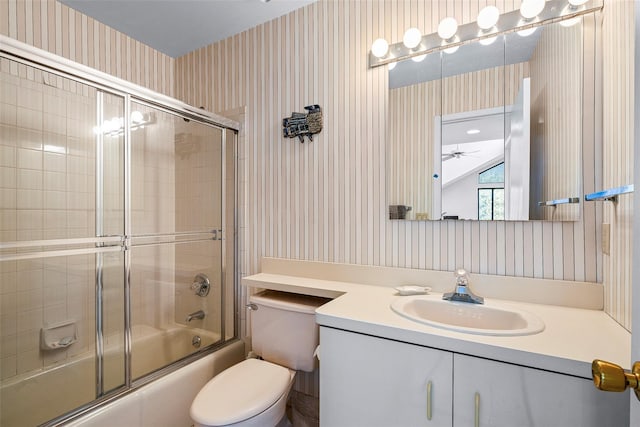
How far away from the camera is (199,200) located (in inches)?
77.7

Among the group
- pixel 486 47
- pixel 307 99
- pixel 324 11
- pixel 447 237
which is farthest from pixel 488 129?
pixel 324 11

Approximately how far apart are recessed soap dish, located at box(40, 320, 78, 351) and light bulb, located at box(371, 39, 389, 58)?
6.56 feet

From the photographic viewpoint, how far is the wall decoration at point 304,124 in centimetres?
168

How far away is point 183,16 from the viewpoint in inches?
71.7

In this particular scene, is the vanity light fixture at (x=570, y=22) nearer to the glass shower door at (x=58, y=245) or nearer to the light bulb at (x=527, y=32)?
the light bulb at (x=527, y=32)

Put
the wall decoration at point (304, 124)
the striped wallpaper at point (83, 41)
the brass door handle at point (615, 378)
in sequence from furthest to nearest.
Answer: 1. the wall decoration at point (304, 124)
2. the striped wallpaper at point (83, 41)
3. the brass door handle at point (615, 378)

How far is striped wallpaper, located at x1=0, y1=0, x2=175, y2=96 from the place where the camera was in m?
1.56

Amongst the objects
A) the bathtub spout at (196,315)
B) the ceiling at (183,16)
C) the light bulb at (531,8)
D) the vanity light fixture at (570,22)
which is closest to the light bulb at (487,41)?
the light bulb at (531,8)

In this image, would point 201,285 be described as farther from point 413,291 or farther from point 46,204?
point 413,291

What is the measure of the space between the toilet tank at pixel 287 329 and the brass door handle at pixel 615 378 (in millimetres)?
1094

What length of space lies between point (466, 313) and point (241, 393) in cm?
99

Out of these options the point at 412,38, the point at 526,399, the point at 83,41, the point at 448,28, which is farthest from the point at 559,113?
the point at 83,41

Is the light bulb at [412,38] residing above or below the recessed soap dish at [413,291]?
above

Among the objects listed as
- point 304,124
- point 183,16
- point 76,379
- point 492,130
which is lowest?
point 76,379
